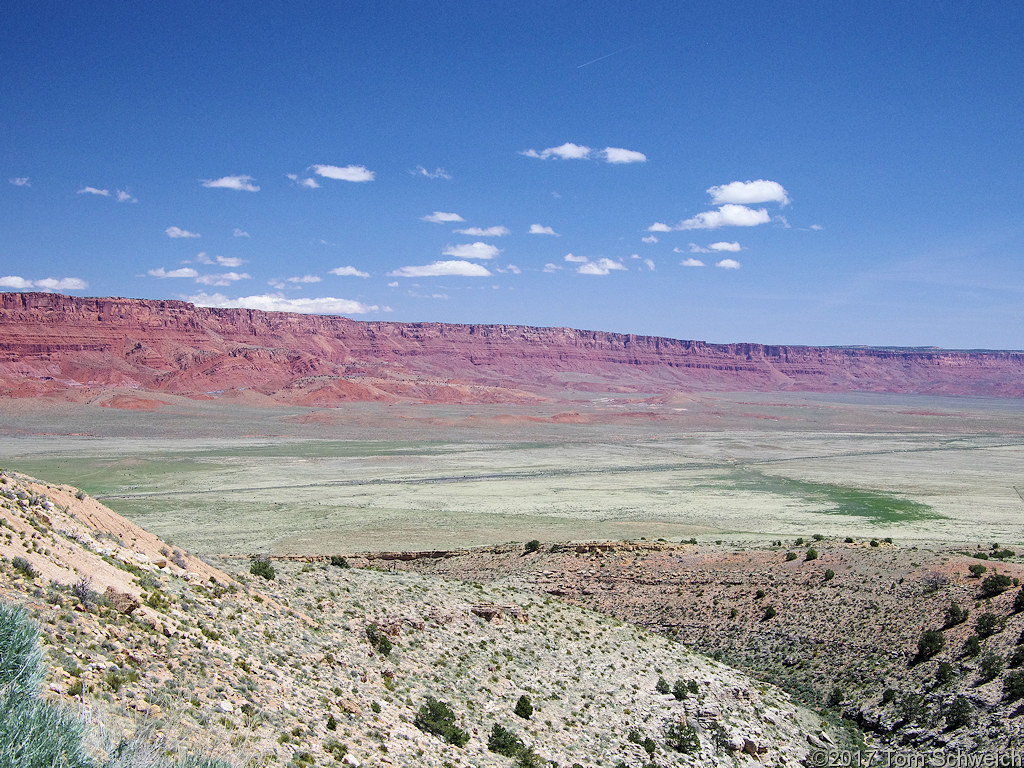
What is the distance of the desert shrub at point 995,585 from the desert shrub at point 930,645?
2.54 metres

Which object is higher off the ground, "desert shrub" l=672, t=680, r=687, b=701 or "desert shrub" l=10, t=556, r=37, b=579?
"desert shrub" l=10, t=556, r=37, b=579

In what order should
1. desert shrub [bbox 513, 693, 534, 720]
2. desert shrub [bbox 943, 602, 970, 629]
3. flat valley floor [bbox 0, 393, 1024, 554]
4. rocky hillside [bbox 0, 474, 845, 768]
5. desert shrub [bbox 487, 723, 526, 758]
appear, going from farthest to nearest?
flat valley floor [bbox 0, 393, 1024, 554] → desert shrub [bbox 943, 602, 970, 629] → desert shrub [bbox 513, 693, 534, 720] → desert shrub [bbox 487, 723, 526, 758] → rocky hillside [bbox 0, 474, 845, 768]

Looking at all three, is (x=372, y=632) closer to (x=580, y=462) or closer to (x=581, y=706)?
(x=581, y=706)

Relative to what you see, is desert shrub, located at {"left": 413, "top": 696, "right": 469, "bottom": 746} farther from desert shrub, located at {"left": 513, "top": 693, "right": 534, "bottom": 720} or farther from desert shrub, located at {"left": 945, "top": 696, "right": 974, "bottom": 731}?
desert shrub, located at {"left": 945, "top": 696, "right": 974, "bottom": 731}

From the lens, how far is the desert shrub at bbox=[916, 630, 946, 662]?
1830 cm

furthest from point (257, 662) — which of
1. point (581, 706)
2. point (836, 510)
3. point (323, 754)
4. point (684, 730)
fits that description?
point (836, 510)

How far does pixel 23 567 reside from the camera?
1145cm

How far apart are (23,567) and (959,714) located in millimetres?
18031

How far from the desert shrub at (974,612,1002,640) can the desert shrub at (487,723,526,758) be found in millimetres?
12376

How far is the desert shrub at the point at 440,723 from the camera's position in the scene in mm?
12953

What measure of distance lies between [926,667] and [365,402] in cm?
12506

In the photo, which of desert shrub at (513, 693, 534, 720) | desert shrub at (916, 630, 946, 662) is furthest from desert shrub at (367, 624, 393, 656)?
desert shrub at (916, 630, 946, 662)

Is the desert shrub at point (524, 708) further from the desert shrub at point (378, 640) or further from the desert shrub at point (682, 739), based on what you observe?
the desert shrub at point (682, 739)

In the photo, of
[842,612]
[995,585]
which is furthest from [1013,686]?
[842,612]
